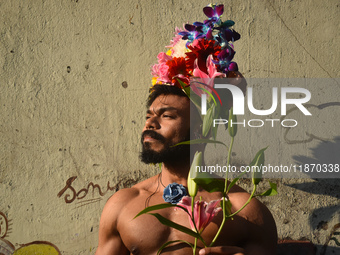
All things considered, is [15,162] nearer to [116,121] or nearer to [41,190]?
[41,190]

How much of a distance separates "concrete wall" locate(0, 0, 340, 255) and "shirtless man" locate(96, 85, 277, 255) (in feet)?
1.40

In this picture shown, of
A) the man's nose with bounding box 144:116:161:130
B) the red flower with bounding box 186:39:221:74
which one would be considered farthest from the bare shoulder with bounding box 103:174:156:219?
the red flower with bounding box 186:39:221:74

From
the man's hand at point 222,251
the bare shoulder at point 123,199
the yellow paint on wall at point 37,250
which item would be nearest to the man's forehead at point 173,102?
the bare shoulder at point 123,199

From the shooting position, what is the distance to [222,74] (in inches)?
67.4

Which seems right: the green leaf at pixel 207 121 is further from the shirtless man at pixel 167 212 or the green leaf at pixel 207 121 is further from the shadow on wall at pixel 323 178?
the shadow on wall at pixel 323 178

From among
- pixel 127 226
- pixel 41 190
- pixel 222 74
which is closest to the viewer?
pixel 222 74

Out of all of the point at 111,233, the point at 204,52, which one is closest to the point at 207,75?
the point at 204,52

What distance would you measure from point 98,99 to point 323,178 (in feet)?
4.51

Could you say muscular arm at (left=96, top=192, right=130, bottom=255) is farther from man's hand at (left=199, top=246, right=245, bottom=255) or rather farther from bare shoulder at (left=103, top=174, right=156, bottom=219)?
man's hand at (left=199, top=246, right=245, bottom=255)

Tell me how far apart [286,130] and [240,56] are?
1.67 ft

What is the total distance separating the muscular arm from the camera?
1.98m

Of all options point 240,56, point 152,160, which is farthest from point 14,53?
point 240,56

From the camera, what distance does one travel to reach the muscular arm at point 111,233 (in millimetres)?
1979

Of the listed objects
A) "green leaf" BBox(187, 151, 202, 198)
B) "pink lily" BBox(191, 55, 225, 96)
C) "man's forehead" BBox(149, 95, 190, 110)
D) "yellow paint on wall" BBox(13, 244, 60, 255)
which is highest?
"pink lily" BBox(191, 55, 225, 96)
